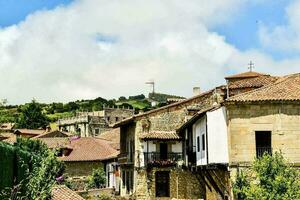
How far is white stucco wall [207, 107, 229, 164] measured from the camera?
3002 cm

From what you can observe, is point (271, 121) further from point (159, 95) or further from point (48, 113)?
point (48, 113)

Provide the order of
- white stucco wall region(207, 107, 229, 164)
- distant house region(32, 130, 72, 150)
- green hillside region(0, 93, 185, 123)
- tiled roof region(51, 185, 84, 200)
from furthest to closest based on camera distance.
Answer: green hillside region(0, 93, 185, 123) → distant house region(32, 130, 72, 150) → white stucco wall region(207, 107, 229, 164) → tiled roof region(51, 185, 84, 200)

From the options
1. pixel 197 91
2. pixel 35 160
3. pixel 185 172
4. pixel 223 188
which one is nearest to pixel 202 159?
pixel 223 188

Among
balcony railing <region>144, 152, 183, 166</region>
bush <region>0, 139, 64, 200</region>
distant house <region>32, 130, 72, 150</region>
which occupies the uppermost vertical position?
distant house <region>32, 130, 72, 150</region>

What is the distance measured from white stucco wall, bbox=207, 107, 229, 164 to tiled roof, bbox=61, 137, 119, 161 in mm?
26024

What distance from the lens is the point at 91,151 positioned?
2376 inches

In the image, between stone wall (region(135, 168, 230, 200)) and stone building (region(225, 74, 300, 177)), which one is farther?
stone wall (region(135, 168, 230, 200))

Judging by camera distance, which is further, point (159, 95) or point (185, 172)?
point (159, 95)

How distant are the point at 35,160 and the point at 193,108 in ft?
68.9

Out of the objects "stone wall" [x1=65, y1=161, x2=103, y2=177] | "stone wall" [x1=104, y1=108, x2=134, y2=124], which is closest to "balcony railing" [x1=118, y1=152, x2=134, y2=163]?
"stone wall" [x1=65, y1=161, x2=103, y2=177]

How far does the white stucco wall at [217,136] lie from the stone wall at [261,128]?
1.72 ft

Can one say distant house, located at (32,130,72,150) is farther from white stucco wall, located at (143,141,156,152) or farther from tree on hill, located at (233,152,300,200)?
tree on hill, located at (233,152,300,200)

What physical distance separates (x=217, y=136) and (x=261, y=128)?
2.48m

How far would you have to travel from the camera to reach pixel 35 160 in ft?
75.4
